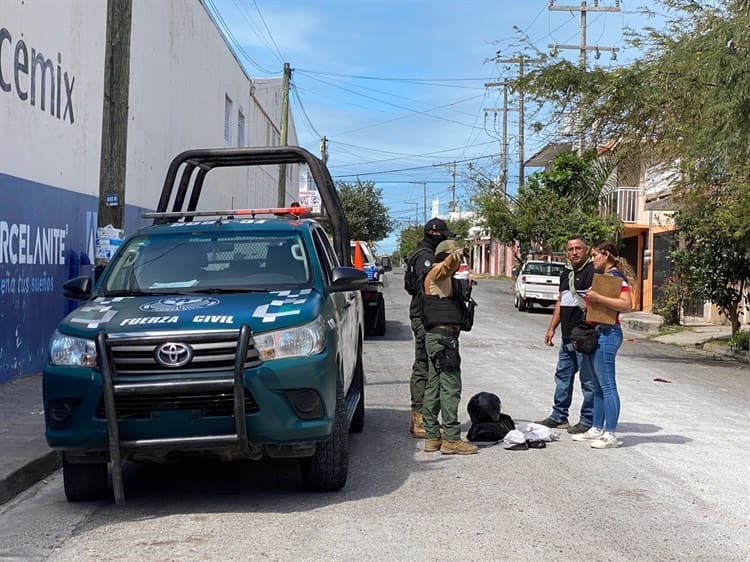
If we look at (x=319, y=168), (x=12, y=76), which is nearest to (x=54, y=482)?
(x=319, y=168)

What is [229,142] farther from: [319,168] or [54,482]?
[54,482]

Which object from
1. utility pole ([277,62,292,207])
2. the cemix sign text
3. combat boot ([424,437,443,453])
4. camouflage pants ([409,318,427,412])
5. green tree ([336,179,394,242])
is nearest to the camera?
combat boot ([424,437,443,453])

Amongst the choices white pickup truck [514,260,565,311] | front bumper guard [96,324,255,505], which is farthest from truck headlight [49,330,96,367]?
white pickup truck [514,260,565,311]

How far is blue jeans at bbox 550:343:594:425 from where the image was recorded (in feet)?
29.4

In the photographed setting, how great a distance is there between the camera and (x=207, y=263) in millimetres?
7355

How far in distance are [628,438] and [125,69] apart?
640 cm

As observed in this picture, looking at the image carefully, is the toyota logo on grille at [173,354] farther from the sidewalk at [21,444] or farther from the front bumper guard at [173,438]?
the sidewalk at [21,444]

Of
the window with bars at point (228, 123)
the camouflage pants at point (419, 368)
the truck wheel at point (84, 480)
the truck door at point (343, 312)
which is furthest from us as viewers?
the window with bars at point (228, 123)

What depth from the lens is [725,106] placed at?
14.5 metres

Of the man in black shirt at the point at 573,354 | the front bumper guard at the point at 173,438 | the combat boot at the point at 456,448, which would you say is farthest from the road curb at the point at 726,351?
the front bumper guard at the point at 173,438

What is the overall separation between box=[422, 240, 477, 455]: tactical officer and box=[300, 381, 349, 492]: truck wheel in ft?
5.29

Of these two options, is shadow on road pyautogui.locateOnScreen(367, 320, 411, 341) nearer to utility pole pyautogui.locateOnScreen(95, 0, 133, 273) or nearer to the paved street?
the paved street

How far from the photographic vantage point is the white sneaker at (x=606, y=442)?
27.9ft

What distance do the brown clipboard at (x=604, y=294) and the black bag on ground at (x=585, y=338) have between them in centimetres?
13
